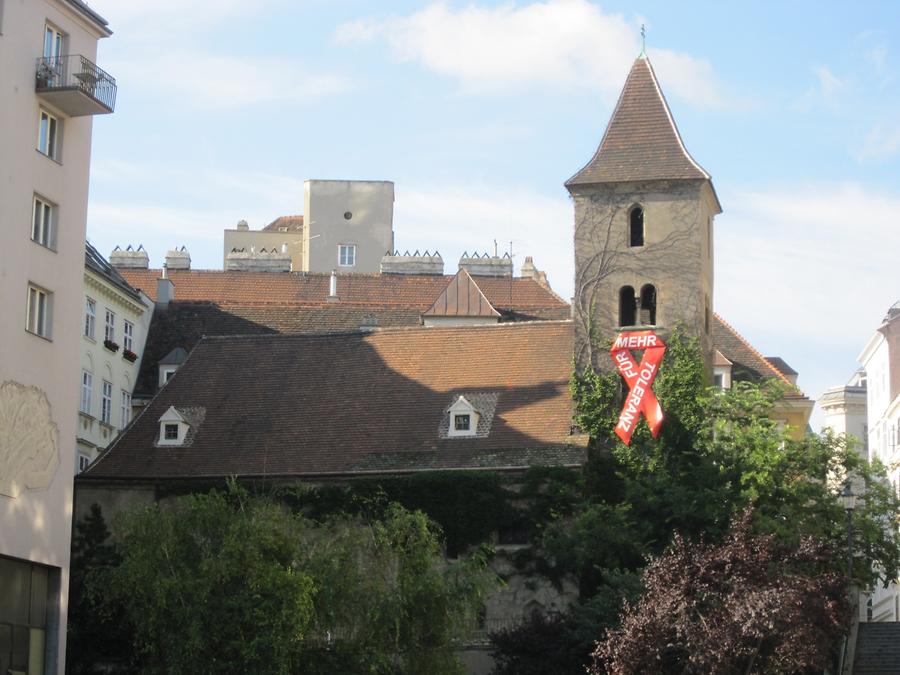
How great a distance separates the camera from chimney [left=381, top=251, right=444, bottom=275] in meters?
87.1

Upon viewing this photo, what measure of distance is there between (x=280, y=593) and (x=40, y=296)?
10179 mm

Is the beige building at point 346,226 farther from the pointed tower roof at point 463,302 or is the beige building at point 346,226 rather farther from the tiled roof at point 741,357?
the tiled roof at point 741,357

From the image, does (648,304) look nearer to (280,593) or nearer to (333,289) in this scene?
(280,593)

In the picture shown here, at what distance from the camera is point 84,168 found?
4778 cm

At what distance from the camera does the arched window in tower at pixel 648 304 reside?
55688 mm

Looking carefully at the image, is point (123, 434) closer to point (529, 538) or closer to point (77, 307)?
point (77, 307)

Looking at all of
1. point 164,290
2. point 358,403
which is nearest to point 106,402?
point 164,290

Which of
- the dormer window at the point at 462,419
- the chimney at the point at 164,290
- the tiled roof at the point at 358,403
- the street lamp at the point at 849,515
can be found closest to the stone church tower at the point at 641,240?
the tiled roof at the point at 358,403

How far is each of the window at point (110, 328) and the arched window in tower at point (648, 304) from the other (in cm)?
2079

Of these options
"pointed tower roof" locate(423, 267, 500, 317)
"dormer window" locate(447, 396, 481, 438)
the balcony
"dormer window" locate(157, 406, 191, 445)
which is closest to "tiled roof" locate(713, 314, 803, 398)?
"pointed tower roof" locate(423, 267, 500, 317)

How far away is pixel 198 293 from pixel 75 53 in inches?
1421

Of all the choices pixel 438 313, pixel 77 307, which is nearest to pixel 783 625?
pixel 77 307

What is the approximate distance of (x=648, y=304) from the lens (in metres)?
56.1

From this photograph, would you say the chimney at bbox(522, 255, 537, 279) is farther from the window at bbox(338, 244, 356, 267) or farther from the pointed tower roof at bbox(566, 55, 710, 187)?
the pointed tower roof at bbox(566, 55, 710, 187)
